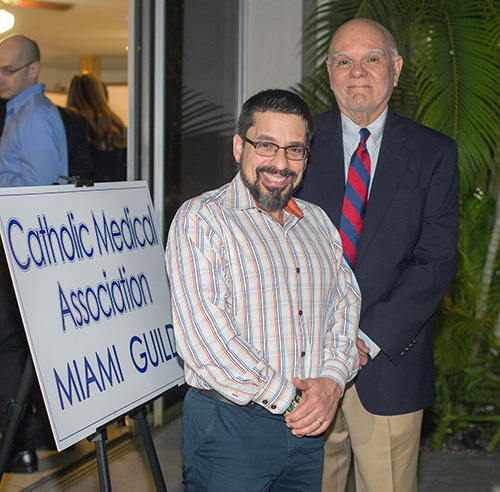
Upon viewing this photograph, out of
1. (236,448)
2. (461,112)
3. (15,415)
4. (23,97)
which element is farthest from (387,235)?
(23,97)

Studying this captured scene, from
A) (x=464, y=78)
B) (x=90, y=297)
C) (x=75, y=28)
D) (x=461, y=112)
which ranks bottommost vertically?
(x=90, y=297)

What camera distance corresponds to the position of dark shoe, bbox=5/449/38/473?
3332mm

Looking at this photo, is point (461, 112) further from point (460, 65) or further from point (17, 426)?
point (17, 426)

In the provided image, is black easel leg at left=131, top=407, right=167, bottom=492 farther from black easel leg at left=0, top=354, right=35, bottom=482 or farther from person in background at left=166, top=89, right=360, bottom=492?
person in background at left=166, top=89, right=360, bottom=492

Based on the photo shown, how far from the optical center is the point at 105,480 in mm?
2008

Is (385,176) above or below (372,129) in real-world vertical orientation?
below

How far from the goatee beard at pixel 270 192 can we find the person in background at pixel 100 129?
2124 millimetres

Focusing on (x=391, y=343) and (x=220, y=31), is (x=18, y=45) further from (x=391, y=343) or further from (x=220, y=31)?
(x=391, y=343)

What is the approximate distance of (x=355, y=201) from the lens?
2.24 metres

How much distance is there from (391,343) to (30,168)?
6.27ft

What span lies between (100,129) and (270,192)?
2.53 metres

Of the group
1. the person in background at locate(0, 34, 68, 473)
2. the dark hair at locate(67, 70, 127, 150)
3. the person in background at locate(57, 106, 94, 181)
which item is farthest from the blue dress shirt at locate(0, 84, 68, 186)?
the dark hair at locate(67, 70, 127, 150)

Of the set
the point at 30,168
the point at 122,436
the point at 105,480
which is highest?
the point at 30,168

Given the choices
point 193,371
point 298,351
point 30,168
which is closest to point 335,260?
point 298,351
